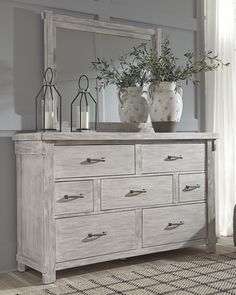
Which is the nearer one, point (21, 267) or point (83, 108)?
point (21, 267)

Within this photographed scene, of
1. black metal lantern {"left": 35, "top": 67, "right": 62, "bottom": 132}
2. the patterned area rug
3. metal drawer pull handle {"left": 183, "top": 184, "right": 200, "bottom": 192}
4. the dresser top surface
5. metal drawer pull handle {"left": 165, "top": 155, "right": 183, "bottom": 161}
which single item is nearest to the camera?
the patterned area rug

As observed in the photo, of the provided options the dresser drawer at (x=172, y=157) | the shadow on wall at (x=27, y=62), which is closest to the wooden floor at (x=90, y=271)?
the dresser drawer at (x=172, y=157)

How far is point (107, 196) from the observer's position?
9.66ft

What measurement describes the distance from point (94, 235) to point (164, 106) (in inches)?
39.1

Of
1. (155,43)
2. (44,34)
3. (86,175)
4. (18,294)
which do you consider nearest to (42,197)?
(86,175)

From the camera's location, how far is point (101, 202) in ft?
9.59

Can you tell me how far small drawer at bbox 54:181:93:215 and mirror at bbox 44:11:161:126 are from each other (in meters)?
0.57

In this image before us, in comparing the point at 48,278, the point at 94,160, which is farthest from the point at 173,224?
the point at 48,278

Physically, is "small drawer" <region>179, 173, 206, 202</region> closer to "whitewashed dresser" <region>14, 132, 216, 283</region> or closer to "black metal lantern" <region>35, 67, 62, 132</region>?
"whitewashed dresser" <region>14, 132, 216, 283</region>

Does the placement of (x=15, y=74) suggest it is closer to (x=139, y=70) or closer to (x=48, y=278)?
(x=139, y=70)

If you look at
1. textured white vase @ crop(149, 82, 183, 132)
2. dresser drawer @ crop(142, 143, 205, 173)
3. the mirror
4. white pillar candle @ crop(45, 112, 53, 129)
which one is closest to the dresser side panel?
white pillar candle @ crop(45, 112, 53, 129)

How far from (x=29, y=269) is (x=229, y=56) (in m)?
2.31

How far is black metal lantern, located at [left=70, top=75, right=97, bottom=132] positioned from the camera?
3160 millimetres

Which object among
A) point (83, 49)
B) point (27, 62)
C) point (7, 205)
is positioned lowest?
point (7, 205)
